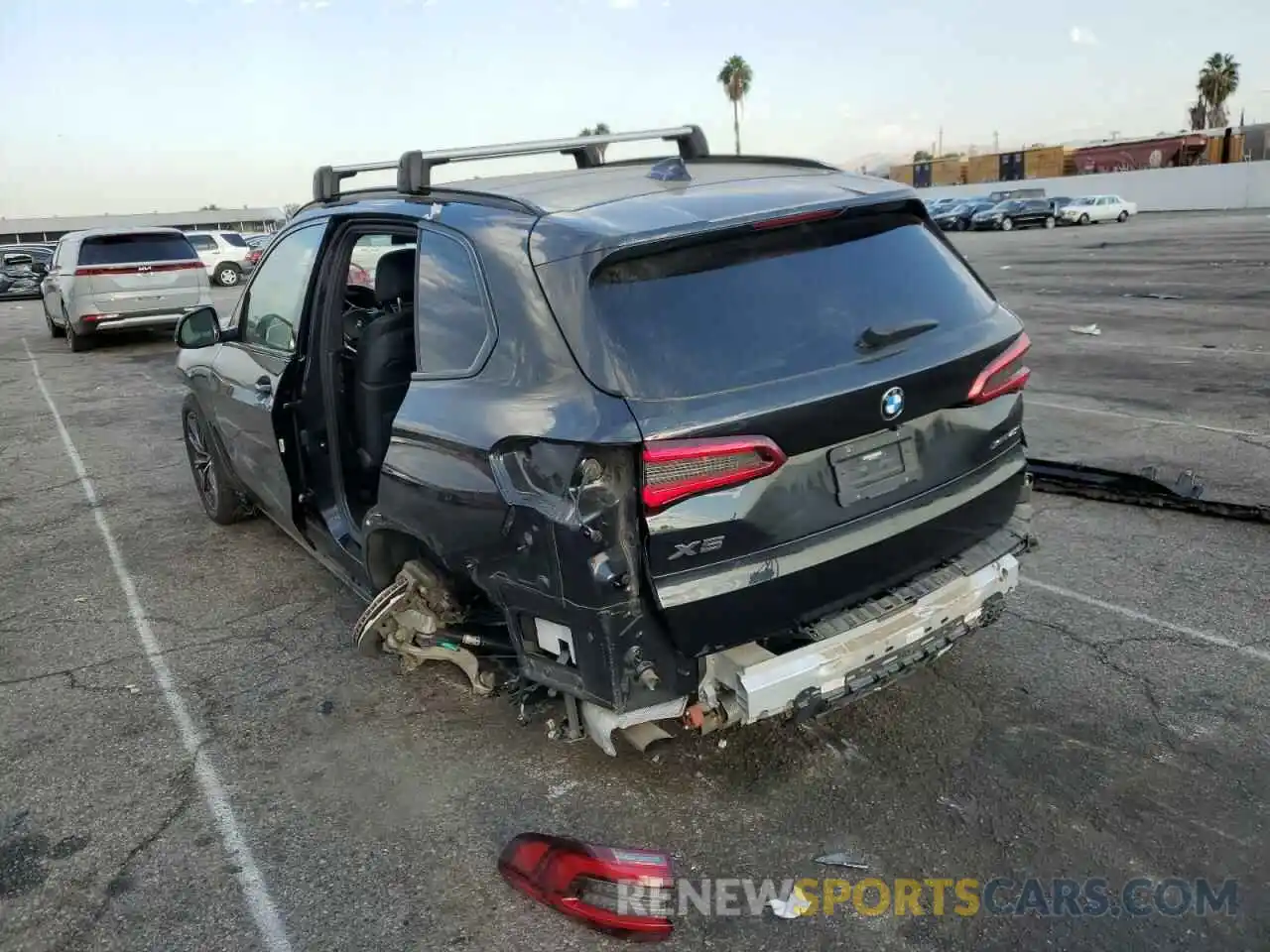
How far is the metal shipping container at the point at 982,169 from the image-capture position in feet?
222

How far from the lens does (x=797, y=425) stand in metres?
2.67

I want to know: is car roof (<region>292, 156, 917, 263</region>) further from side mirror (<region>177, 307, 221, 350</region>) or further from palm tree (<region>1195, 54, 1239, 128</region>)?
palm tree (<region>1195, 54, 1239, 128</region>)

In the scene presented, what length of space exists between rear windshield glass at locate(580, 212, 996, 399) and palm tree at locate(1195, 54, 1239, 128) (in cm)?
9893

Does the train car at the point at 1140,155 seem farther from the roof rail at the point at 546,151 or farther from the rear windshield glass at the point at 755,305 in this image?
the rear windshield glass at the point at 755,305

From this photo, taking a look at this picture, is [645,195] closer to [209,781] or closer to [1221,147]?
[209,781]

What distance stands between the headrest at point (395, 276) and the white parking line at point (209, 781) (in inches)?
75.6

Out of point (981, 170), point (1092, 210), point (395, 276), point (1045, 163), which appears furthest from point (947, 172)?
point (395, 276)

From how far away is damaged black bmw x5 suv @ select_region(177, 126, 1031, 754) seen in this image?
2625 millimetres

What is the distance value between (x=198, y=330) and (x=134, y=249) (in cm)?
1191

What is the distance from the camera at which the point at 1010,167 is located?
66.3 m

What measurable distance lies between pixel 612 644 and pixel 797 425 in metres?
0.79

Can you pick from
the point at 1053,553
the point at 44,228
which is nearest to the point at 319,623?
the point at 1053,553

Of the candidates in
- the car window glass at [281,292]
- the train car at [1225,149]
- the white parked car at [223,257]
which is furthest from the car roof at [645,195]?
the train car at [1225,149]

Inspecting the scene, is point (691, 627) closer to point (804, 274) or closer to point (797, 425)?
point (797, 425)
